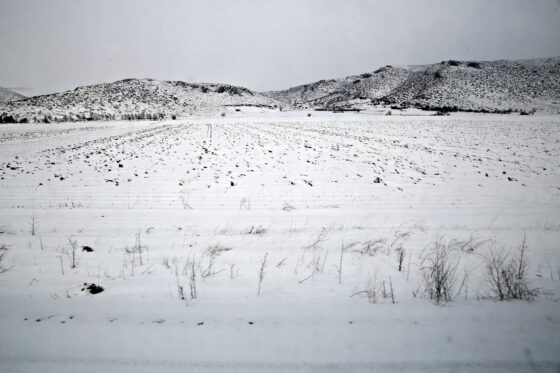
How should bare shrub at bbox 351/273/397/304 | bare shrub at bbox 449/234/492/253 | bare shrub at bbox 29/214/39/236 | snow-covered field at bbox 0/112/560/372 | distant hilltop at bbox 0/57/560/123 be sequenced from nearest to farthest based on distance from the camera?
snow-covered field at bbox 0/112/560/372, bare shrub at bbox 351/273/397/304, bare shrub at bbox 449/234/492/253, bare shrub at bbox 29/214/39/236, distant hilltop at bbox 0/57/560/123

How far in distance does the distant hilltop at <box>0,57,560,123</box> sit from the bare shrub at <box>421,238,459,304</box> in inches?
2211

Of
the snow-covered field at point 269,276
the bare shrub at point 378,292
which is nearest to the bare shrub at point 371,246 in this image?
the snow-covered field at point 269,276

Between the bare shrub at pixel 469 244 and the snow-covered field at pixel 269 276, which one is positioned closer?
the snow-covered field at pixel 269 276

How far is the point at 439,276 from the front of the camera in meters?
3.13

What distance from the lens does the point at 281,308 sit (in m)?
2.59

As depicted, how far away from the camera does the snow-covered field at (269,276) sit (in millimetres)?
2057

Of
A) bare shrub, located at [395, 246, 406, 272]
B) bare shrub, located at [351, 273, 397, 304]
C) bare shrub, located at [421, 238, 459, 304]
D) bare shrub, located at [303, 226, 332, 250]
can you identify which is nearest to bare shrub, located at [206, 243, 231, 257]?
bare shrub, located at [303, 226, 332, 250]

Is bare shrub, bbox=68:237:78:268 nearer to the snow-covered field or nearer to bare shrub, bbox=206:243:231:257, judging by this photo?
the snow-covered field

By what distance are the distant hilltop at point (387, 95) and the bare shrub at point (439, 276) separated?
5616 cm

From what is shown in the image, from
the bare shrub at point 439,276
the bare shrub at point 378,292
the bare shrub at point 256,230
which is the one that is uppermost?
the bare shrub at point 256,230

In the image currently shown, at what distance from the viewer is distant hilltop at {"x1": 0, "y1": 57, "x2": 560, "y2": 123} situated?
70.8 meters

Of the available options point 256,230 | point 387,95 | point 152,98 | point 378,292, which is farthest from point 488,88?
point 152,98

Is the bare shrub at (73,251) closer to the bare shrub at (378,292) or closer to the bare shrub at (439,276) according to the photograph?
the bare shrub at (378,292)

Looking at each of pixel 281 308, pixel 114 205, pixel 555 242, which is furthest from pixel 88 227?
pixel 555 242
